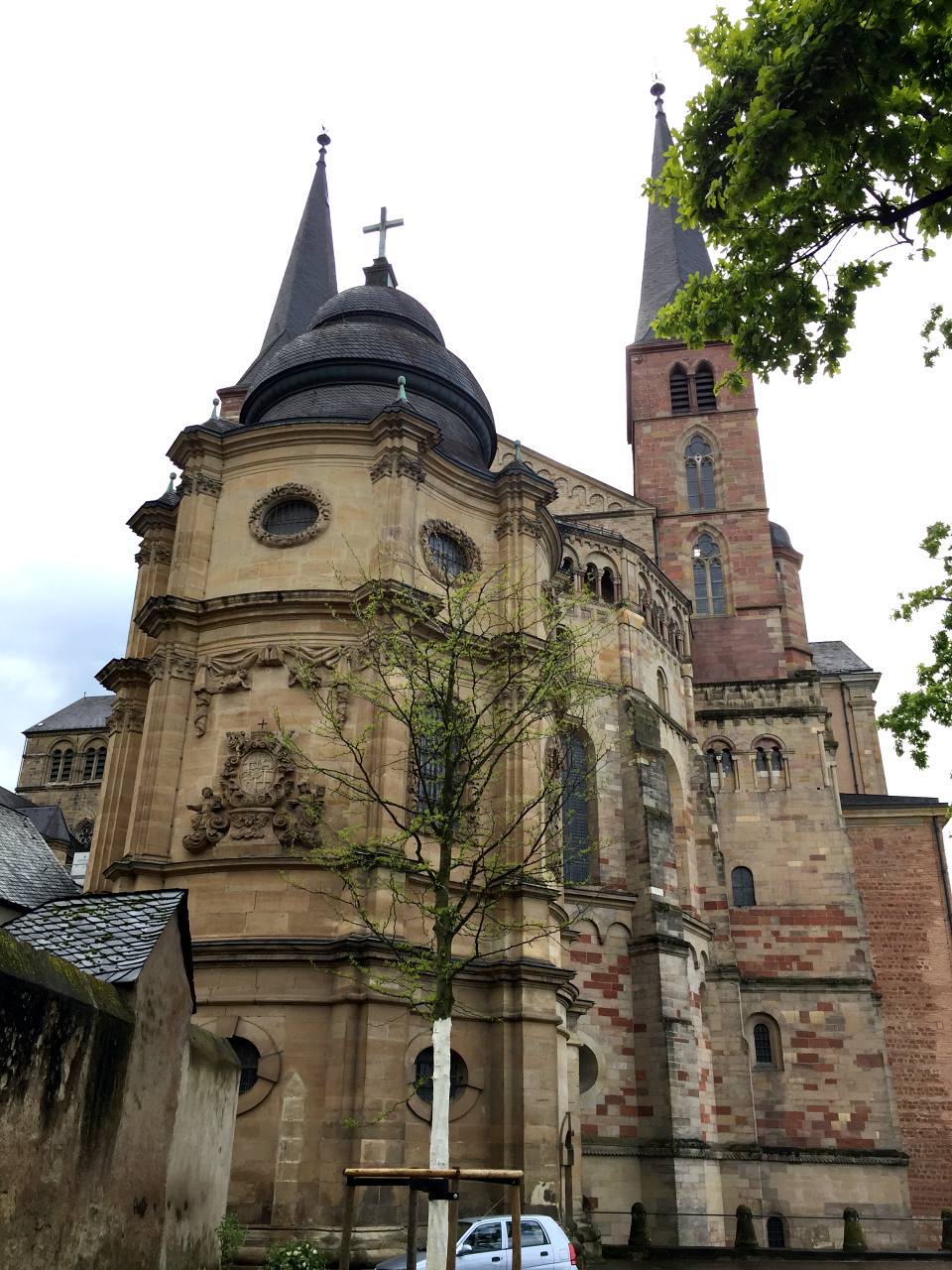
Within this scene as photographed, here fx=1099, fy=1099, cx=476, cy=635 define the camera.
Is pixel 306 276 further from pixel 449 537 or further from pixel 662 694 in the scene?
pixel 449 537

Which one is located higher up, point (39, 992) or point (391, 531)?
point (391, 531)

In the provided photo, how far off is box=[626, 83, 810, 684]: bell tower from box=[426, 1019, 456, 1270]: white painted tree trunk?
2762cm

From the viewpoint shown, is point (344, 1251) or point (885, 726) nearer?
point (344, 1251)

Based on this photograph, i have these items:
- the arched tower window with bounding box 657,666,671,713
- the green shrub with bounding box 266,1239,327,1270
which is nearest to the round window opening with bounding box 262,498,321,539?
the green shrub with bounding box 266,1239,327,1270

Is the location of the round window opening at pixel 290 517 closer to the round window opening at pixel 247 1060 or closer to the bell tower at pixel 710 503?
the round window opening at pixel 247 1060

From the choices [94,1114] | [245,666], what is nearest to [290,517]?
[245,666]

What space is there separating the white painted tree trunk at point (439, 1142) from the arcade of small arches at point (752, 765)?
2484cm

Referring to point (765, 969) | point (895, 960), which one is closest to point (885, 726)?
point (765, 969)

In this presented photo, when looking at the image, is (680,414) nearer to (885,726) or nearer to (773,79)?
(885,726)

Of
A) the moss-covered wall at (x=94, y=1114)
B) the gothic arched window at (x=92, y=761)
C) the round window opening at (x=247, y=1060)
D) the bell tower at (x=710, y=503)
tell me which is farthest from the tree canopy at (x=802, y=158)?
the gothic arched window at (x=92, y=761)

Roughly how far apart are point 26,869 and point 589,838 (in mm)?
15038

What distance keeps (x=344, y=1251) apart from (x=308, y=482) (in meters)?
14.9

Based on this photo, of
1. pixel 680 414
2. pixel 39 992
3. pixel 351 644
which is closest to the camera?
pixel 39 992

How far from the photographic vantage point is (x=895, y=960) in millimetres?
36281
